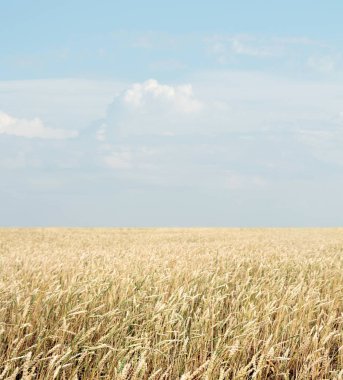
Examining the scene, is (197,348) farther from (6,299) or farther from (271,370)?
(6,299)

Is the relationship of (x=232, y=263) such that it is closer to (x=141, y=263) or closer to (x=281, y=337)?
(x=141, y=263)

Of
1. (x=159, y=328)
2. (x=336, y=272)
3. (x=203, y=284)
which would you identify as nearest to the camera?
(x=159, y=328)

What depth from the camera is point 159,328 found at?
168 inches

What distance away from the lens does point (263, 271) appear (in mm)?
8672

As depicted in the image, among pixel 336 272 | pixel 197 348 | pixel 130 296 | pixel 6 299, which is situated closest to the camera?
pixel 197 348

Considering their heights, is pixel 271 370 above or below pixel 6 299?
below

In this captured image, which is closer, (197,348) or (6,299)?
(197,348)

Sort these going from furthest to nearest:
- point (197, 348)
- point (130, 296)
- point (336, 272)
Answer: point (336, 272)
point (130, 296)
point (197, 348)

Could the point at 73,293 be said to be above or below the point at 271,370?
above

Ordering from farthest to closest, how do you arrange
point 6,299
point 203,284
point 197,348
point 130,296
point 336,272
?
point 336,272, point 203,284, point 130,296, point 6,299, point 197,348

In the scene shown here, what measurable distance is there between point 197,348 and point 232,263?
503 centimetres

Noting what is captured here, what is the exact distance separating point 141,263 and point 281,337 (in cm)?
435

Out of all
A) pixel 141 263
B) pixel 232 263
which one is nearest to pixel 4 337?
pixel 141 263

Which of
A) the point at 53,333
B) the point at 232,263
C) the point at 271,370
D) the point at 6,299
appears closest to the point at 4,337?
the point at 53,333
